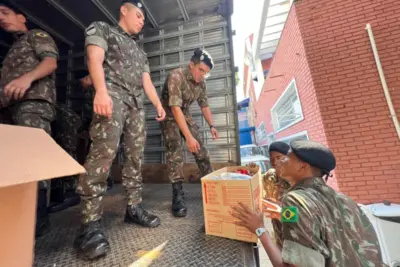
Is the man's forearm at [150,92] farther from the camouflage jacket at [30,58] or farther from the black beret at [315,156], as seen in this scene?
the black beret at [315,156]

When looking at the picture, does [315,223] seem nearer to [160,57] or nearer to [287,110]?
[160,57]

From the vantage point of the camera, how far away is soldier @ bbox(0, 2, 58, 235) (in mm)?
1517

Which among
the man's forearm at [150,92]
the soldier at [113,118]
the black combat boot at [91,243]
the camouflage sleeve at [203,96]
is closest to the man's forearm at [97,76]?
the soldier at [113,118]

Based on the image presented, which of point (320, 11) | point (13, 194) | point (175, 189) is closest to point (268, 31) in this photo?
point (320, 11)

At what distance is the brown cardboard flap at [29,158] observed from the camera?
0.50m

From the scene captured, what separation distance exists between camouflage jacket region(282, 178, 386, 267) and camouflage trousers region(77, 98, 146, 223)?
3.73 feet

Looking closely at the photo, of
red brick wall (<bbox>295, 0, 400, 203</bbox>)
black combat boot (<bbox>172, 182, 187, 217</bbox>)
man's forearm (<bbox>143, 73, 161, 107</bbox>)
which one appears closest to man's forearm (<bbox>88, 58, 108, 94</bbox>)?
man's forearm (<bbox>143, 73, 161, 107</bbox>)

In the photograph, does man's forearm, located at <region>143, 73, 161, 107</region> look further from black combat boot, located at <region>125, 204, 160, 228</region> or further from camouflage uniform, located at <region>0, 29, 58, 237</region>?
black combat boot, located at <region>125, 204, 160, 228</region>

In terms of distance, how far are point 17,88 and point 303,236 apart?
2107mm

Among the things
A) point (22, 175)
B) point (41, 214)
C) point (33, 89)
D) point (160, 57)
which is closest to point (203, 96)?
point (160, 57)

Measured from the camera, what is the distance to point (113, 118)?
1.35 m

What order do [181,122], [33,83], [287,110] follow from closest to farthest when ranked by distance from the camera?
[33,83] → [181,122] → [287,110]

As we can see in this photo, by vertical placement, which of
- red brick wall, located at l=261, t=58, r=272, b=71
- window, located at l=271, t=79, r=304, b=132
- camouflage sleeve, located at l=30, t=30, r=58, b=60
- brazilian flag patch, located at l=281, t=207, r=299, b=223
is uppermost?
red brick wall, located at l=261, t=58, r=272, b=71

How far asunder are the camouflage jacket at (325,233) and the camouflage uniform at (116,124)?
1.14m
